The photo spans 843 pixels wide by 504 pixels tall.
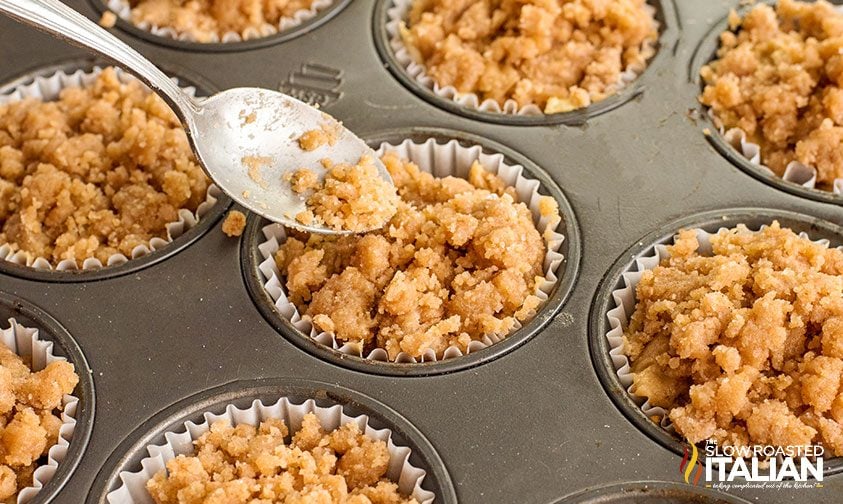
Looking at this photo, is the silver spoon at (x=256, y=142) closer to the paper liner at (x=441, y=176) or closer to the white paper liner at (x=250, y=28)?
the paper liner at (x=441, y=176)

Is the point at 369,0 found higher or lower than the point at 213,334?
higher

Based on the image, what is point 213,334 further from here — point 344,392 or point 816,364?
point 816,364

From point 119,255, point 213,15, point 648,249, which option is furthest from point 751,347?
point 213,15

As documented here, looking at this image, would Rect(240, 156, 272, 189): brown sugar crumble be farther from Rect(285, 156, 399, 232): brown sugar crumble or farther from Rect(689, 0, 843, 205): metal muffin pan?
Rect(689, 0, 843, 205): metal muffin pan

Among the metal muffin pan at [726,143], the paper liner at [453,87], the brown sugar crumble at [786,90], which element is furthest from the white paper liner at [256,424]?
the brown sugar crumble at [786,90]

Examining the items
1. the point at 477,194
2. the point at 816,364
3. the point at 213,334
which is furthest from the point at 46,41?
the point at 816,364

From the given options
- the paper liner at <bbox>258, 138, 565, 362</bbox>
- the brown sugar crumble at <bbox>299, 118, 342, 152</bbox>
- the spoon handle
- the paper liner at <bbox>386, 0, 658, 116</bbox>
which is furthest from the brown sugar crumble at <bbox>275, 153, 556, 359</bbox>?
the spoon handle
